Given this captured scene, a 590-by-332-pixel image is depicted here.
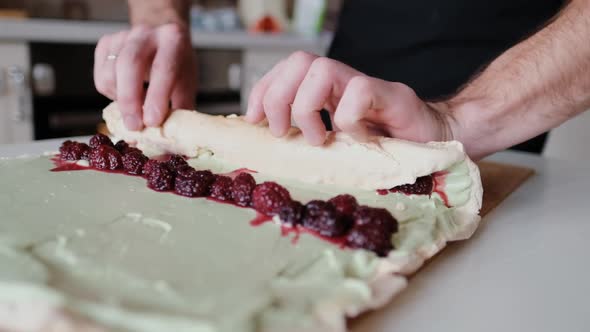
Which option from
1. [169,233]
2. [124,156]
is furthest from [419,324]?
[124,156]

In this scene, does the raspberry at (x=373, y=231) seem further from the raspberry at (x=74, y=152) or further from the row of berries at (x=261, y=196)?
the raspberry at (x=74, y=152)

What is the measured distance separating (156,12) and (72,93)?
1145 millimetres

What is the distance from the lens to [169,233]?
77cm

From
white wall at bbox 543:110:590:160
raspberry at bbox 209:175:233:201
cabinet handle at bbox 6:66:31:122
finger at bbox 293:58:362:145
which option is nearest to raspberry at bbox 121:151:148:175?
raspberry at bbox 209:175:233:201

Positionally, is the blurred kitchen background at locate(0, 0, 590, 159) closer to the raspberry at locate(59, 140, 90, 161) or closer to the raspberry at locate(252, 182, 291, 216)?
the raspberry at locate(59, 140, 90, 161)

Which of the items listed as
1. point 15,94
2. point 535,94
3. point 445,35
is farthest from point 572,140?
point 15,94

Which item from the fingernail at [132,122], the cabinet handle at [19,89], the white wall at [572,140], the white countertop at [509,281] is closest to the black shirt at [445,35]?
the white wall at [572,140]

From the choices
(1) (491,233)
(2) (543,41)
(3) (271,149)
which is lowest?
(1) (491,233)

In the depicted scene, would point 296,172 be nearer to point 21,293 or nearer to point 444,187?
point 444,187

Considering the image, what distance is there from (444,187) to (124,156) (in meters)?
0.65

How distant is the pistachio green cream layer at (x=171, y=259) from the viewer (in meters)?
0.57

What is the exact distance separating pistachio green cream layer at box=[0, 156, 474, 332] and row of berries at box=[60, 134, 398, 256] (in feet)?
0.09

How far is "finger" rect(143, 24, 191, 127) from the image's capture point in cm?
130

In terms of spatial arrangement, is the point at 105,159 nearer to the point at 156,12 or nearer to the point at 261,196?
the point at 261,196
